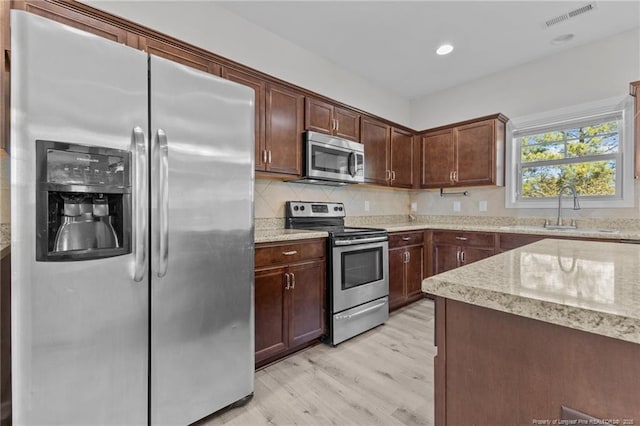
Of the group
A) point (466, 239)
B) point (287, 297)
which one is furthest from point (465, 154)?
point (287, 297)

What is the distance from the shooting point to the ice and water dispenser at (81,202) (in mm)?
1101

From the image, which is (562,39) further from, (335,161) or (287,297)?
(287,297)

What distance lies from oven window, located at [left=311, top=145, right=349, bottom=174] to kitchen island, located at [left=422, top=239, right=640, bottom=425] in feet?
6.59

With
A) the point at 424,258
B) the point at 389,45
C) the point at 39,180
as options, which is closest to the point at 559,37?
the point at 389,45

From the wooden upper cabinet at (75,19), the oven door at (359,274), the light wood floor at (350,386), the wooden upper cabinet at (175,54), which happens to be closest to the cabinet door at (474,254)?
the oven door at (359,274)

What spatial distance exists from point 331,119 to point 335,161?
1.36ft

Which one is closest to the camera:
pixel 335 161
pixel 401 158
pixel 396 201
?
pixel 335 161

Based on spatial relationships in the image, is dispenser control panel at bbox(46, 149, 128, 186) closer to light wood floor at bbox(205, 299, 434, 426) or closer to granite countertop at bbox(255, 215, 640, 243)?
granite countertop at bbox(255, 215, 640, 243)

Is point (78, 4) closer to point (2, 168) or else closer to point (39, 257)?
point (2, 168)

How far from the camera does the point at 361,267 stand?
2.63 metres

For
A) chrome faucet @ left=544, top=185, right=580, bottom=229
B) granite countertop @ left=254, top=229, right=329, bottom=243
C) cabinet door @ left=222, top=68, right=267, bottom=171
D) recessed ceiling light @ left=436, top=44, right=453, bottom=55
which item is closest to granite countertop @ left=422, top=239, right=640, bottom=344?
granite countertop @ left=254, top=229, right=329, bottom=243

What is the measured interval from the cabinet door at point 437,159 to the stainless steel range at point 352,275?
4.75ft

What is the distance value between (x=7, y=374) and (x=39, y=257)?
801 mm

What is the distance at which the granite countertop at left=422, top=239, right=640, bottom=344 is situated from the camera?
51 centimetres
